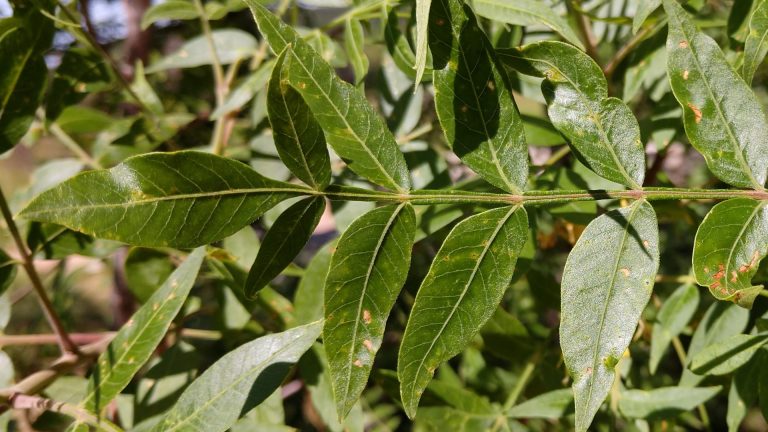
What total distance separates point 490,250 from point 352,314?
0.42 ft

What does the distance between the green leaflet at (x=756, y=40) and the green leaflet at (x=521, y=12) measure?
0.15 metres

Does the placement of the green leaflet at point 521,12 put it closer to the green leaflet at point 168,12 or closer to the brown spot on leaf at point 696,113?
the brown spot on leaf at point 696,113

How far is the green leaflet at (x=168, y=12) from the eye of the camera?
3.49ft

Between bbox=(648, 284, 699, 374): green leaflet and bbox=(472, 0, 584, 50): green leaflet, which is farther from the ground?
bbox=(472, 0, 584, 50): green leaflet

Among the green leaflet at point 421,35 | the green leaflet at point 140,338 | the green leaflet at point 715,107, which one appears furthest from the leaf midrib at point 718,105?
the green leaflet at point 140,338

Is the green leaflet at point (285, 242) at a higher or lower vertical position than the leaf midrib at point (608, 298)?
higher

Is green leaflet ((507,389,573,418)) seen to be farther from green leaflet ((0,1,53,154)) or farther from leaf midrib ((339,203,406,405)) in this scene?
green leaflet ((0,1,53,154))

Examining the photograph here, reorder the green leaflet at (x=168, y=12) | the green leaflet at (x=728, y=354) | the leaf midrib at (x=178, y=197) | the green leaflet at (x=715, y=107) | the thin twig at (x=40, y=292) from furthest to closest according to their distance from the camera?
the green leaflet at (x=168, y=12)
the thin twig at (x=40, y=292)
the green leaflet at (x=728, y=354)
the green leaflet at (x=715, y=107)
the leaf midrib at (x=178, y=197)

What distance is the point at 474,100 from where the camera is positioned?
0.64 meters

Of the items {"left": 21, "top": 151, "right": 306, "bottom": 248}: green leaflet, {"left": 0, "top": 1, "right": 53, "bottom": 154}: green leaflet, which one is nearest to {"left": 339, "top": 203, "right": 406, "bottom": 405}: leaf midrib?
{"left": 21, "top": 151, "right": 306, "bottom": 248}: green leaflet

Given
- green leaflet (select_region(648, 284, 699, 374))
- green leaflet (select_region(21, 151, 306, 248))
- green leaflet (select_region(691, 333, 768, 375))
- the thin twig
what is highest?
green leaflet (select_region(21, 151, 306, 248))

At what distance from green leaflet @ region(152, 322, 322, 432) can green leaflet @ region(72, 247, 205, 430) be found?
75 mm

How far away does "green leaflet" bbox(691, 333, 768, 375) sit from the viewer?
74 cm

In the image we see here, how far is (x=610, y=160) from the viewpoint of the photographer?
2.12 ft
